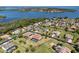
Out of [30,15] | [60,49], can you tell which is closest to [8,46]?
[30,15]

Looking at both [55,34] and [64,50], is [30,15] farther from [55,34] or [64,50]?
[64,50]

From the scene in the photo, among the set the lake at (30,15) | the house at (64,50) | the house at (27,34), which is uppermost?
the lake at (30,15)

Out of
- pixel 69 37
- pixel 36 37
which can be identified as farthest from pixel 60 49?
pixel 36 37

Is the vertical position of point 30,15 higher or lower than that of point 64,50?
higher

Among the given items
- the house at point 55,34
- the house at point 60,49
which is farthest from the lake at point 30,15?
the house at point 60,49

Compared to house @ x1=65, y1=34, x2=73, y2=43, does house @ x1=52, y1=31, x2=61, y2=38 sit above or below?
above

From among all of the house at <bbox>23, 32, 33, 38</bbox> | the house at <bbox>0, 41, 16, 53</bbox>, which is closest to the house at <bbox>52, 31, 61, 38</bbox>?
the house at <bbox>23, 32, 33, 38</bbox>

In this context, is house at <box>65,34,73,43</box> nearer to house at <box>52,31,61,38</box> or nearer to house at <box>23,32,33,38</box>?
house at <box>52,31,61,38</box>

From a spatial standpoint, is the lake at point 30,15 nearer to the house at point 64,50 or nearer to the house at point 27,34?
the house at point 27,34

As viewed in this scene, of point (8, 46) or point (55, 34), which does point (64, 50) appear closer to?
point (55, 34)

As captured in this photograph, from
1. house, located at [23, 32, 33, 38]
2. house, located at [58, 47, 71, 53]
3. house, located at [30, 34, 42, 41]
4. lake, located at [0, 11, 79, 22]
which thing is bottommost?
house, located at [58, 47, 71, 53]

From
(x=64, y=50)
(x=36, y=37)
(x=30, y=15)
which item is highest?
(x=30, y=15)

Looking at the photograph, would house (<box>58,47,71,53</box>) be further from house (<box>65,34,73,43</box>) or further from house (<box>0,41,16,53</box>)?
house (<box>0,41,16,53</box>)
